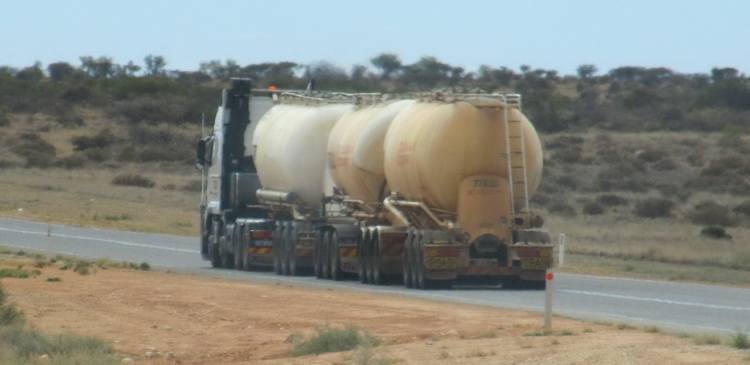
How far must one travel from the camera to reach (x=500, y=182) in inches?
901

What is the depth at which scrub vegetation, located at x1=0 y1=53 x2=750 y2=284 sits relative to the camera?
1649 inches

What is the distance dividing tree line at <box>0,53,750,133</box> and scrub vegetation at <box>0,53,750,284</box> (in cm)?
16

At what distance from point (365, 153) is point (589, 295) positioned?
528 centimetres

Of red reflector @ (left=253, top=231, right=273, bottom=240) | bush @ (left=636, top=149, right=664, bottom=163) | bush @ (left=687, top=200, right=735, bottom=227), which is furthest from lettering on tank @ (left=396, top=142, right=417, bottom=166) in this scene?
bush @ (left=636, top=149, right=664, bottom=163)

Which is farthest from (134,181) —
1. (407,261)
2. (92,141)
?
(407,261)

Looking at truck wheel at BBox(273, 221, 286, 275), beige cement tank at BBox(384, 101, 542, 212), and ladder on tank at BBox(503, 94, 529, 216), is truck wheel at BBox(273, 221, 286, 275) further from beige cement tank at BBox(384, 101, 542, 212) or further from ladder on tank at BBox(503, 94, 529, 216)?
ladder on tank at BBox(503, 94, 529, 216)

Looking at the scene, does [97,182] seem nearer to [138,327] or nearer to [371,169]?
[371,169]

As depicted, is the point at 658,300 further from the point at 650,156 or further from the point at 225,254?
the point at 650,156

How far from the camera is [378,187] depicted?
25578 millimetres

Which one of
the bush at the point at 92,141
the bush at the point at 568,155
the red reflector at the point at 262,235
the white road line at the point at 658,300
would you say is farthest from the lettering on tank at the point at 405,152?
the bush at the point at 92,141

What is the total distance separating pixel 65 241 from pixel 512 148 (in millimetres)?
19786

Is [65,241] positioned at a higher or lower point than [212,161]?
lower

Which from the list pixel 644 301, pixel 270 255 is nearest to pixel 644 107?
pixel 270 255

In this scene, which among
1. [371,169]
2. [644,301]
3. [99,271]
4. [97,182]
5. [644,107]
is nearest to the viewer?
[644,301]
